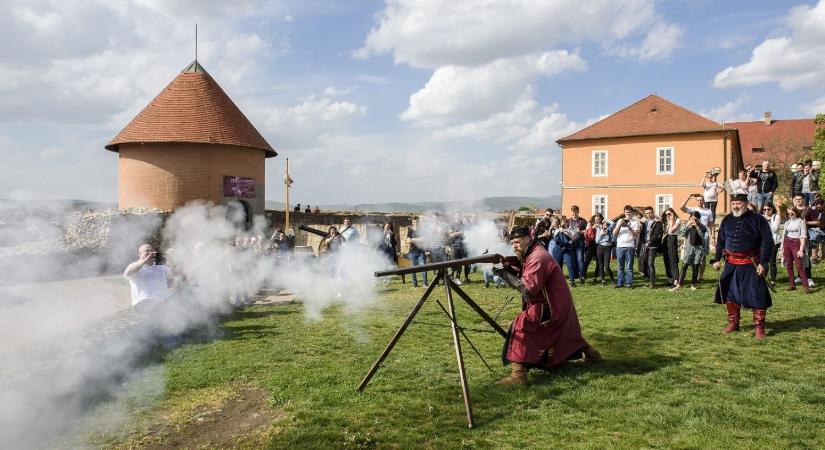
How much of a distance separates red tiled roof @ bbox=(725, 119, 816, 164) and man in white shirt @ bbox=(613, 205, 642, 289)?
46892mm

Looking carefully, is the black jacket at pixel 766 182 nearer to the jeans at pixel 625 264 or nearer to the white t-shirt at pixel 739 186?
the white t-shirt at pixel 739 186

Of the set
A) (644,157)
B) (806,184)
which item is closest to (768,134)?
(644,157)

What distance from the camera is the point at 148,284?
9766 millimetres

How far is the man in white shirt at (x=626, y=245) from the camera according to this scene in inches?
533

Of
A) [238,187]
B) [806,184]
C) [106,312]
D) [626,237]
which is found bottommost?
[106,312]

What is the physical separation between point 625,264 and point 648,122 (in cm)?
2508

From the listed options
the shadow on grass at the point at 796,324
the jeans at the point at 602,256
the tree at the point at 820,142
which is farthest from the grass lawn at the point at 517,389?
the tree at the point at 820,142

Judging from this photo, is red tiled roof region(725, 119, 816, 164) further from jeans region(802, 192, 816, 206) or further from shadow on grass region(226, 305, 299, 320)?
shadow on grass region(226, 305, 299, 320)

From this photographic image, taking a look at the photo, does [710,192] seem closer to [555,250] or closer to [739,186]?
[739,186]

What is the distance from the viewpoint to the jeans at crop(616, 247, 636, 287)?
536 inches

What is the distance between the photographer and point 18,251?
38.5 feet

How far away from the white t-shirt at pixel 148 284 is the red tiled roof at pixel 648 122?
31652 millimetres

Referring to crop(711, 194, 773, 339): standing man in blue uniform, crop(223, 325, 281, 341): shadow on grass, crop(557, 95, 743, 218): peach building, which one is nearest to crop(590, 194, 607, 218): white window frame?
crop(557, 95, 743, 218): peach building

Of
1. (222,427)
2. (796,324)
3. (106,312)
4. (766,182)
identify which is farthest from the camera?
(766,182)
